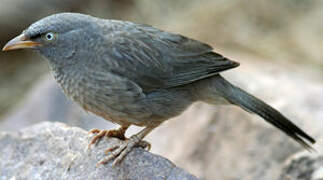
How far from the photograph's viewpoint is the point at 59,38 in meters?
4.96

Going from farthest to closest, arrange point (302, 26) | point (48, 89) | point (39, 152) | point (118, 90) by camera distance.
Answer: point (302, 26)
point (48, 89)
point (39, 152)
point (118, 90)

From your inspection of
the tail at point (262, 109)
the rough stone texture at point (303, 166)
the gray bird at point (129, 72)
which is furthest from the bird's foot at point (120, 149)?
the rough stone texture at point (303, 166)

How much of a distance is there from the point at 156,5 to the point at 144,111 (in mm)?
5913

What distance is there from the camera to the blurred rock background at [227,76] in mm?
6457

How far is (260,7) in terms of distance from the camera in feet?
32.8

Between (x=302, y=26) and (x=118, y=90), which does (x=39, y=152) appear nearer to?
(x=118, y=90)

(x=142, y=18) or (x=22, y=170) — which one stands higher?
(x=142, y=18)

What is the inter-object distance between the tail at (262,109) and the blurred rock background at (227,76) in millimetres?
420

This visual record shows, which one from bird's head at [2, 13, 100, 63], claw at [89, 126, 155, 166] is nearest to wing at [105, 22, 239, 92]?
bird's head at [2, 13, 100, 63]

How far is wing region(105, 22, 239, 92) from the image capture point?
5078mm

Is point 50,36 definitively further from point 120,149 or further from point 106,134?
point 120,149

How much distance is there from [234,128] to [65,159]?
2.46 m

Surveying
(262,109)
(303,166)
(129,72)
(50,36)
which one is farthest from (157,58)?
(303,166)

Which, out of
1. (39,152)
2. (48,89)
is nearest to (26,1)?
(48,89)
